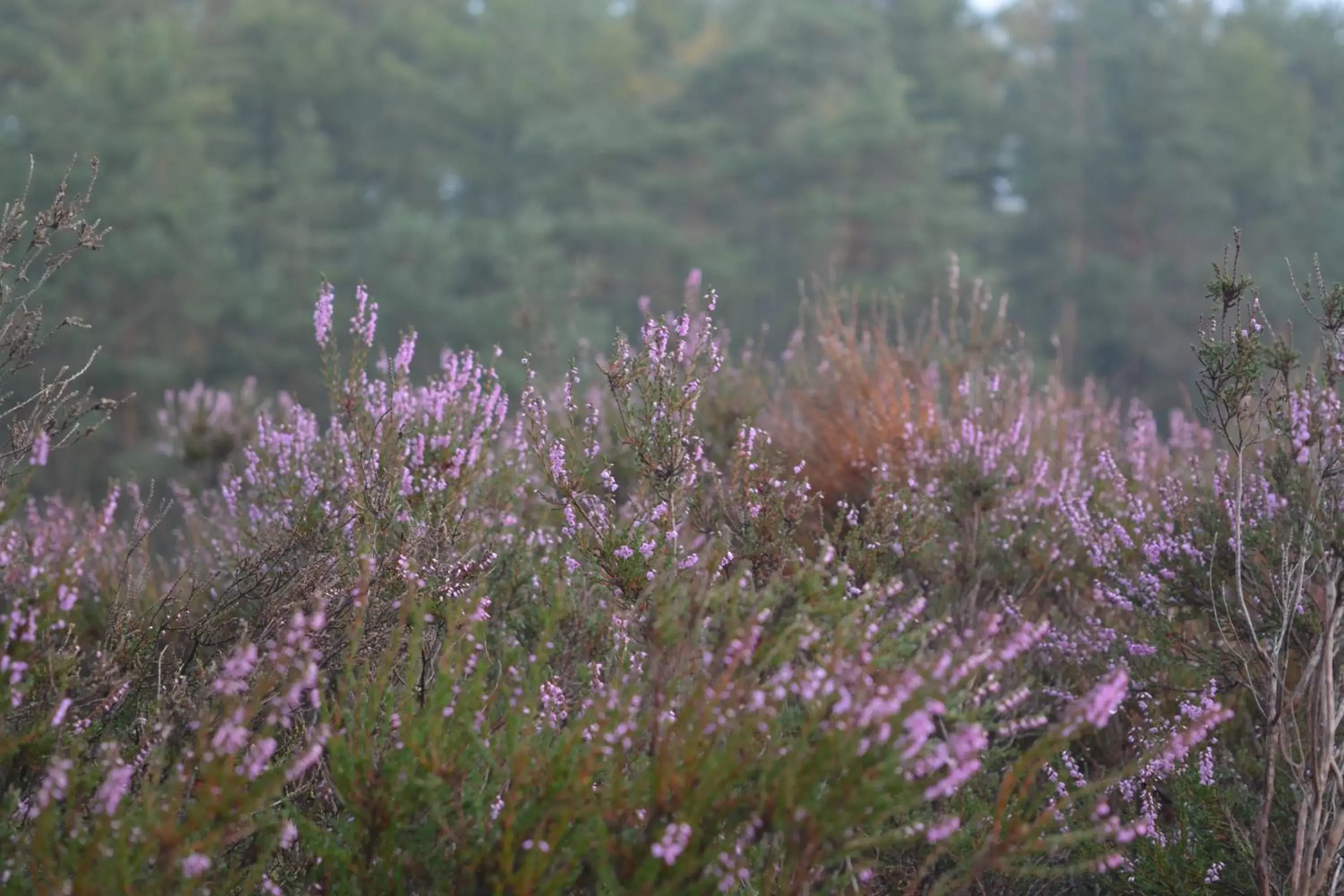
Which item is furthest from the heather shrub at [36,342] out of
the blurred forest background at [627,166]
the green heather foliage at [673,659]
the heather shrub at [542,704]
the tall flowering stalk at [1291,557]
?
the blurred forest background at [627,166]

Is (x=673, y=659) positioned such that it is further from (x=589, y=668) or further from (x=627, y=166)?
(x=627, y=166)

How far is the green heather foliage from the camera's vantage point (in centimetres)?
292

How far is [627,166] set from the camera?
1066 inches

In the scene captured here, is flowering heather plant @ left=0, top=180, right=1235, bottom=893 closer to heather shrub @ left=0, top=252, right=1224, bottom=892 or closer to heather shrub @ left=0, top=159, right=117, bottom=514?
heather shrub @ left=0, top=252, right=1224, bottom=892

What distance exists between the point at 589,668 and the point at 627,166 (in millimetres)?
24447

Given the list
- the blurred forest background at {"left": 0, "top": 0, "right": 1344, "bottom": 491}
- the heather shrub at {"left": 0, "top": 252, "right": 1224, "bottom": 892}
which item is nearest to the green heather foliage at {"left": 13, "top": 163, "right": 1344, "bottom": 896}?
the heather shrub at {"left": 0, "top": 252, "right": 1224, "bottom": 892}

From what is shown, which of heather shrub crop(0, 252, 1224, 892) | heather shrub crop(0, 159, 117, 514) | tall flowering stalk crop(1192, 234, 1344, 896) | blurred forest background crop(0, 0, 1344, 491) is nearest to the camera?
heather shrub crop(0, 252, 1224, 892)

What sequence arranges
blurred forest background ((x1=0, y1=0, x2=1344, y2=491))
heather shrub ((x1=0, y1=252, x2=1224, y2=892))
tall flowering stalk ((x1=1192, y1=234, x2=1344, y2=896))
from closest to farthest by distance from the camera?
heather shrub ((x1=0, y1=252, x2=1224, y2=892)) < tall flowering stalk ((x1=1192, y1=234, x2=1344, y2=896)) < blurred forest background ((x1=0, y1=0, x2=1344, y2=491))

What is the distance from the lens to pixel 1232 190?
27.8 meters

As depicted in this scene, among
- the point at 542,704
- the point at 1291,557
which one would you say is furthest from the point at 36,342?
the point at 1291,557

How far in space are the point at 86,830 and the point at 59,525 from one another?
363 cm

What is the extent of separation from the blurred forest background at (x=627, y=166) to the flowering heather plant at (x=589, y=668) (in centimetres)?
1527

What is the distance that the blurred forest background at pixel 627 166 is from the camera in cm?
2192

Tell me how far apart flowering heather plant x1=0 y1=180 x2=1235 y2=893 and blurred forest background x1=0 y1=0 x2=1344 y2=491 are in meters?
15.3
